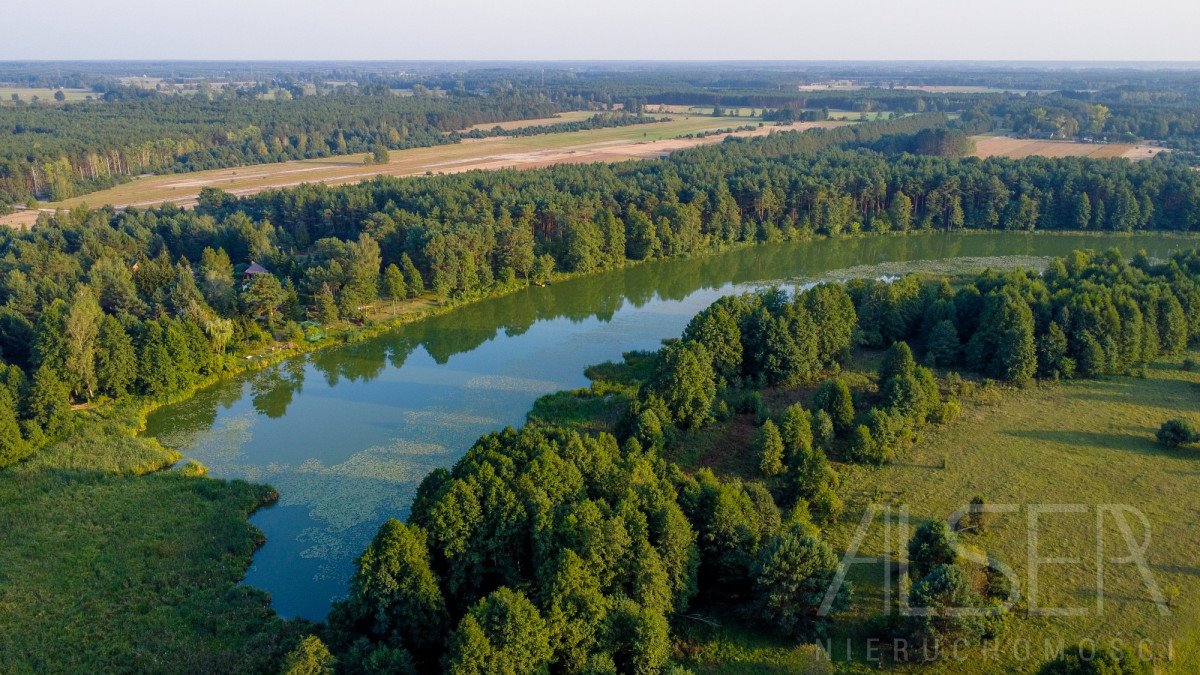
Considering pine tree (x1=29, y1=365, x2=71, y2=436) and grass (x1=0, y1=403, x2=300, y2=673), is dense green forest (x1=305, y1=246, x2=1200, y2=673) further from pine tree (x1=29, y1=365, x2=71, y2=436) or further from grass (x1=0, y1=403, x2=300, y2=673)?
pine tree (x1=29, y1=365, x2=71, y2=436)

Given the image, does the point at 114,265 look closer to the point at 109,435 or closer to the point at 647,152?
the point at 109,435

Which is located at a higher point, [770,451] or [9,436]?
[9,436]

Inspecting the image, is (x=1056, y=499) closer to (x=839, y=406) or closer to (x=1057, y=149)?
(x=839, y=406)

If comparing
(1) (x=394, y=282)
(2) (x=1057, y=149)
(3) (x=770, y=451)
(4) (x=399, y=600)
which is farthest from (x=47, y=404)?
(2) (x=1057, y=149)

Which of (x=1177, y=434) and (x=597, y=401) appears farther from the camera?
(x=597, y=401)

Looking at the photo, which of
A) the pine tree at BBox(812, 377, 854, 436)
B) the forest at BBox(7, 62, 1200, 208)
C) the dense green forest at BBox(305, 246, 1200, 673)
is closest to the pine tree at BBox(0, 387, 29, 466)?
the dense green forest at BBox(305, 246, 1200, 673)

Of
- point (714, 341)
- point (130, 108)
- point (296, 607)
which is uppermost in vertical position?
point (130, 108)

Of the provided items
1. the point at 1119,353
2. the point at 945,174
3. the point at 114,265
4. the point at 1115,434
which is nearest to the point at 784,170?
the point at 945,174
